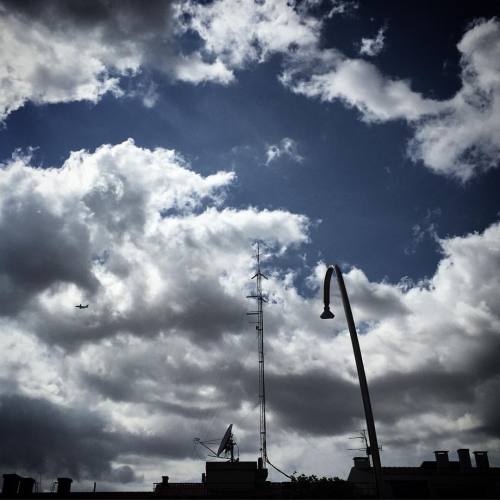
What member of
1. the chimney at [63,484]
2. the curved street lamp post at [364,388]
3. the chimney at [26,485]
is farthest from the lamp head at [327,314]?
the chimney at [63,484]

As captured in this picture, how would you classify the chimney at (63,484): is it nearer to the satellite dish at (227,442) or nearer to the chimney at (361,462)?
the satellite dish at (227,442)

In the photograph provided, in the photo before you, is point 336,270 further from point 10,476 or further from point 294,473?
point 294,473

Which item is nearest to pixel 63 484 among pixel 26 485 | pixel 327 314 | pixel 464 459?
pixel 26 485

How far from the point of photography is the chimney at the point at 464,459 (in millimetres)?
49406

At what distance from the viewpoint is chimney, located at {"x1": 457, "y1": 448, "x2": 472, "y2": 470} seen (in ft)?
162

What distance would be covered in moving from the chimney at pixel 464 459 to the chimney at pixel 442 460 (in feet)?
5.03

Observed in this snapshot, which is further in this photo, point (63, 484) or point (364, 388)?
point (63, 484)

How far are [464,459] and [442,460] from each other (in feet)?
8.89

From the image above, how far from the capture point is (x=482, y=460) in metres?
50.5

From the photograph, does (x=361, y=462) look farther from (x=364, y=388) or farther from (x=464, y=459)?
(x=364, y=388)

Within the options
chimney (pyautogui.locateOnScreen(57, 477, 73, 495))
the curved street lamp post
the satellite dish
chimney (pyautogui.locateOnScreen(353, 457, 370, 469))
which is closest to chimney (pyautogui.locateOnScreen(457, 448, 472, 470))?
chimney (pyautogui.locateOnScreen(353, 457, 370, 469))

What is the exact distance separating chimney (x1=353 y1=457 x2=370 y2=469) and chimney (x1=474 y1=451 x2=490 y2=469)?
13.1 meters

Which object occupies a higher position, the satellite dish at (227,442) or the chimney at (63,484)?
the satellite dish at (227,442)

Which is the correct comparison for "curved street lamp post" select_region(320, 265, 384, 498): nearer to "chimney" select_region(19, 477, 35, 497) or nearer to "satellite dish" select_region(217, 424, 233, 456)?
"chimney" select_region(19, 477, 35, 497)
